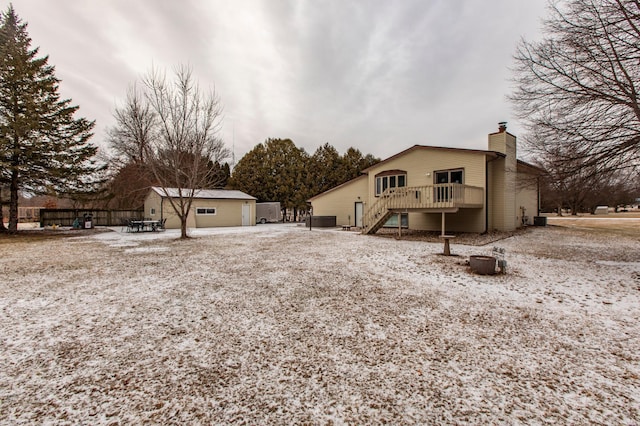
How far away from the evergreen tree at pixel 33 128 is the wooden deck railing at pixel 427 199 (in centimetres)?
1932

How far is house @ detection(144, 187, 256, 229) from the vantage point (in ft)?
74.2

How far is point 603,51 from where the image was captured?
279 inches

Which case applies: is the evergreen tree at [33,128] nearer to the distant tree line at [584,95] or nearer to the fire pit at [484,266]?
the fire pit at [484,266]

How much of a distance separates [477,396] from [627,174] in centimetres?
992

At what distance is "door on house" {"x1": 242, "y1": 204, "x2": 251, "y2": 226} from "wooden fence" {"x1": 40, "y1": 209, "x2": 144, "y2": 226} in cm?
992

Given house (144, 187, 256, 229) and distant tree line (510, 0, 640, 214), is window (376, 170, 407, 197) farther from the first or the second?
house (144, 187, 256, 229)

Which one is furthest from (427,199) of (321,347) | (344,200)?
(321,347)

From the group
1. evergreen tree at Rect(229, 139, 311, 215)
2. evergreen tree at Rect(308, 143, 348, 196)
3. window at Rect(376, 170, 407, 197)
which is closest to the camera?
window at Rect(376, 170, 407, 197)

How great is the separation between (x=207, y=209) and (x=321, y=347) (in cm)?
2263

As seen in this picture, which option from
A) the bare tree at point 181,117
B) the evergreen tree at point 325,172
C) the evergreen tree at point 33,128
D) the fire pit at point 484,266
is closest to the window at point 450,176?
the fire pit at point 484,266

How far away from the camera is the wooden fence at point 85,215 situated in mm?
22109

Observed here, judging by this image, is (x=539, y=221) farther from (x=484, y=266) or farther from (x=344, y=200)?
(x=484, y=266)

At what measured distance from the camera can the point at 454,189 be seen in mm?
11984

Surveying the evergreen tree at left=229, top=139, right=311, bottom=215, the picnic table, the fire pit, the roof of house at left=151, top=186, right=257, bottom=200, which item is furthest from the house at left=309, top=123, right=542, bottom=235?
the picnic table
